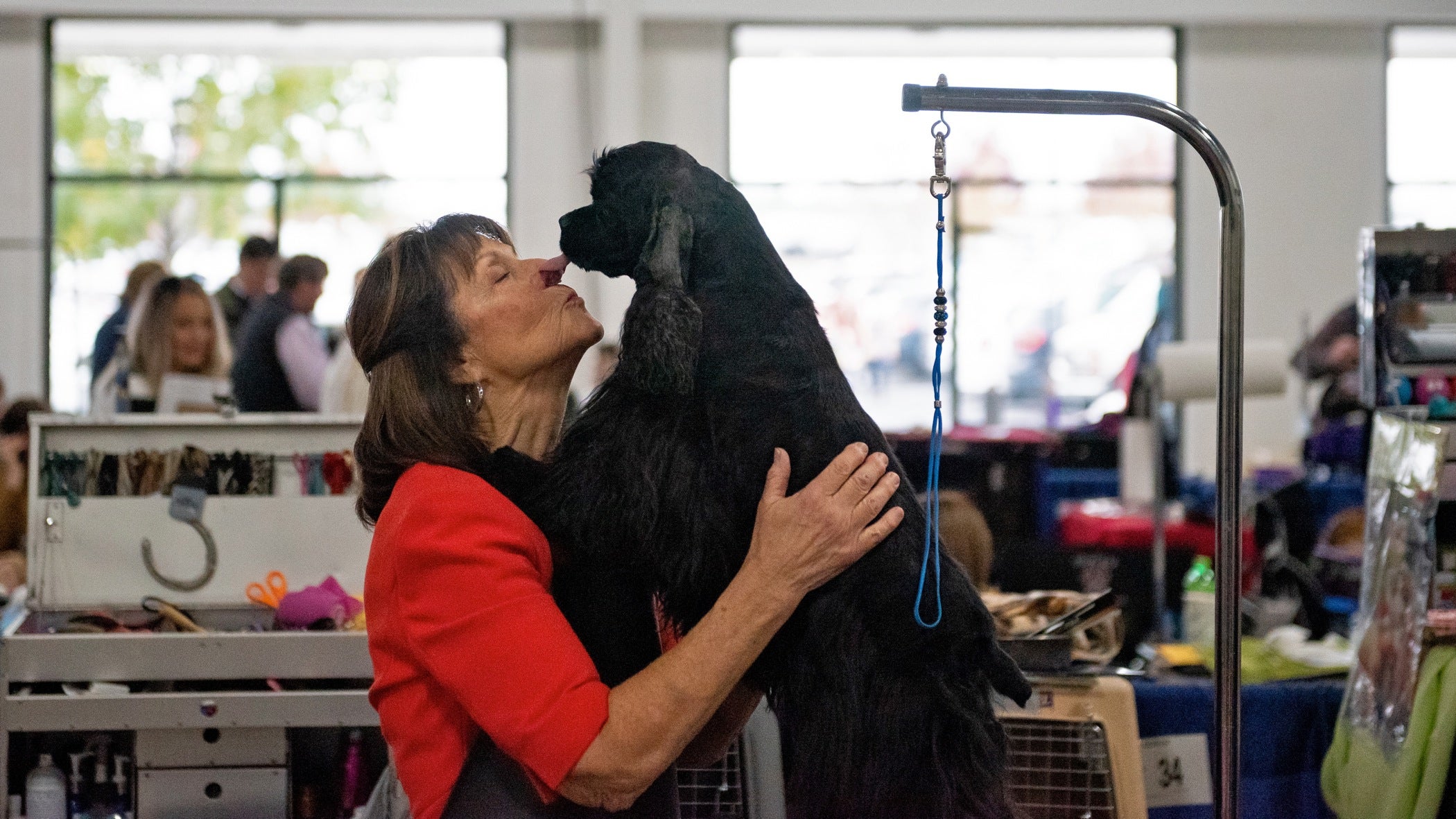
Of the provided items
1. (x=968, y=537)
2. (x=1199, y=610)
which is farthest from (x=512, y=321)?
(x=1199, y=610)

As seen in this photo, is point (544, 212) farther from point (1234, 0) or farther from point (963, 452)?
point (1234, 0)

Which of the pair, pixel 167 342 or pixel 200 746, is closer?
pixel 200 746

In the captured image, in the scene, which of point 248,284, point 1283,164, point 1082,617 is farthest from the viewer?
point 1283,164

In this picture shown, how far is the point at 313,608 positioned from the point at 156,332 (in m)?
2.16

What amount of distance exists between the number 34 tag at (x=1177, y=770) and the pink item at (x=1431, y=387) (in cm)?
70

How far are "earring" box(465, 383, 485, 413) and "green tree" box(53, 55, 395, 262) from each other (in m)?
6.97

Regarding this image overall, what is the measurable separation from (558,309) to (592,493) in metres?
0.22

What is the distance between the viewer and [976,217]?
8203 millimetres

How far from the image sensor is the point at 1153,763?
2275 mm

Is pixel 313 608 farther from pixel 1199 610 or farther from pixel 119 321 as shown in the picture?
pixel 119 321

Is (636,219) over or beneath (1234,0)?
beneath

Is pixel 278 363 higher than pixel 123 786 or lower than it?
higher

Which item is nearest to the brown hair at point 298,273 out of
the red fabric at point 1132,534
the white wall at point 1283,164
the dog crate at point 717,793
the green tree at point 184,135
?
the red fabric at point 1132,534

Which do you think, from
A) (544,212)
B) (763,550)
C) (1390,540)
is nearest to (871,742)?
(763,550)
